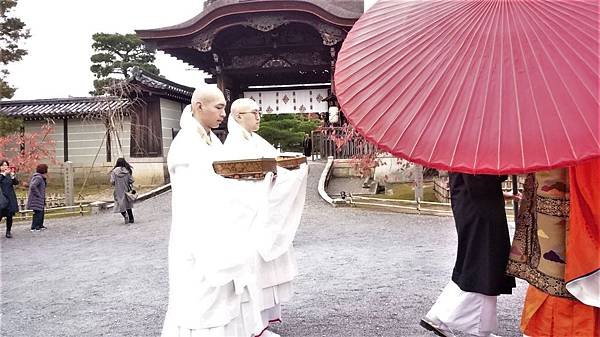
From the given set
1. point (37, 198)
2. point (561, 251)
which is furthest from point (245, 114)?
point (37, 198)

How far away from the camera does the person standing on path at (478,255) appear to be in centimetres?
286

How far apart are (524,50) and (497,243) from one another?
52.7 inches

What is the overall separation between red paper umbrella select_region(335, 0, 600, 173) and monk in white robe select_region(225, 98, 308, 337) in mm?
1232

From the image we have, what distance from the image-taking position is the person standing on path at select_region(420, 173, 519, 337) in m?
2.86

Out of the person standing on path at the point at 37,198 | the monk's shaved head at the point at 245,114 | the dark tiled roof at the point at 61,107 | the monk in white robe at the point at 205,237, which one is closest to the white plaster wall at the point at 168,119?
the dark tiled roof at the point at 61,107

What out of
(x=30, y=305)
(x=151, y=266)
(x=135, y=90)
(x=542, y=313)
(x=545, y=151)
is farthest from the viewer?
(x=135, y=90)

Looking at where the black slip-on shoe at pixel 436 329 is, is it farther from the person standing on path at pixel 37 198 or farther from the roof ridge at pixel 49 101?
the roof ridge at pixel 49 101

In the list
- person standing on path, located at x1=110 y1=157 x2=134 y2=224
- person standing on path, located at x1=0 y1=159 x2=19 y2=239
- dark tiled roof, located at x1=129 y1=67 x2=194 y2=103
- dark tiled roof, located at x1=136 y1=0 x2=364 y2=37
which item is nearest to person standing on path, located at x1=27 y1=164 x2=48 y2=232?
person standing on path, located at x1=0 y1=159 x2=19 y2=239

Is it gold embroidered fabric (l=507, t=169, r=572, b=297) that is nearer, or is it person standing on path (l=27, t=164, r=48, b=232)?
gold embroidered fabric (l=507, t=169, r=572, b=297)

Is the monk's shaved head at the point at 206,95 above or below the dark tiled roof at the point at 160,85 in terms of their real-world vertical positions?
below

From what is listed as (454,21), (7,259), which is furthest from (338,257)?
(7,259)

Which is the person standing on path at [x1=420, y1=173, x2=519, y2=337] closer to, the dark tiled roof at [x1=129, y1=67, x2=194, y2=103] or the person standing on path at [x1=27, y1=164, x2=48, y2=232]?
the person standing on path at [x1=27, y1=164, x2=48, y2=232]

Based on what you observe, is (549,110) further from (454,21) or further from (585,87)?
(454,21)

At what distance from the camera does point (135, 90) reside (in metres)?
17.6
